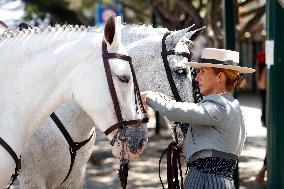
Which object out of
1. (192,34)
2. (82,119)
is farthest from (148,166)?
(82,119)

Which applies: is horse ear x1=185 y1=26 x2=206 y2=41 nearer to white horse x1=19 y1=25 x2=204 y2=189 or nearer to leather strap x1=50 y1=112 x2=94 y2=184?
white horse x1=19 y1=25 x2=204 y2=189

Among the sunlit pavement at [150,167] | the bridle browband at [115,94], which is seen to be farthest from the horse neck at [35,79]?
the sunlit pavement at [150,167]

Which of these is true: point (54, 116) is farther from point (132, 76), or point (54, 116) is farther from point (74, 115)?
point (132, 76)

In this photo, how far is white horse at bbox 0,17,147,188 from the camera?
3.54 metres

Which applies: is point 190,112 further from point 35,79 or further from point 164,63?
point 164,63

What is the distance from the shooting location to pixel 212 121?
370 cm

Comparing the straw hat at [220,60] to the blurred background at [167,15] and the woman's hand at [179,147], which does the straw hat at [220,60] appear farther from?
the blurred background at [167,15]

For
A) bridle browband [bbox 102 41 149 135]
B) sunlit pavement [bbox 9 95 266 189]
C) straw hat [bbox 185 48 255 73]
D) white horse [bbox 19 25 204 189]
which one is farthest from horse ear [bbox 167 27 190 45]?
sunlit pavement [bbox 9 95 266 189]

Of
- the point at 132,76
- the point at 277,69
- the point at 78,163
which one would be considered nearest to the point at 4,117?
the point at 132,76

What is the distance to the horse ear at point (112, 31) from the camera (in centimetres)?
344

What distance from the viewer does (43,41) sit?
12.1ft

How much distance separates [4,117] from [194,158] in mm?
1236

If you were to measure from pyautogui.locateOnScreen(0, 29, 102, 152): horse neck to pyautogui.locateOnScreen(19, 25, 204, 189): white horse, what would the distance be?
79 centimetres

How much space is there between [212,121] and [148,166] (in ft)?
21.2
